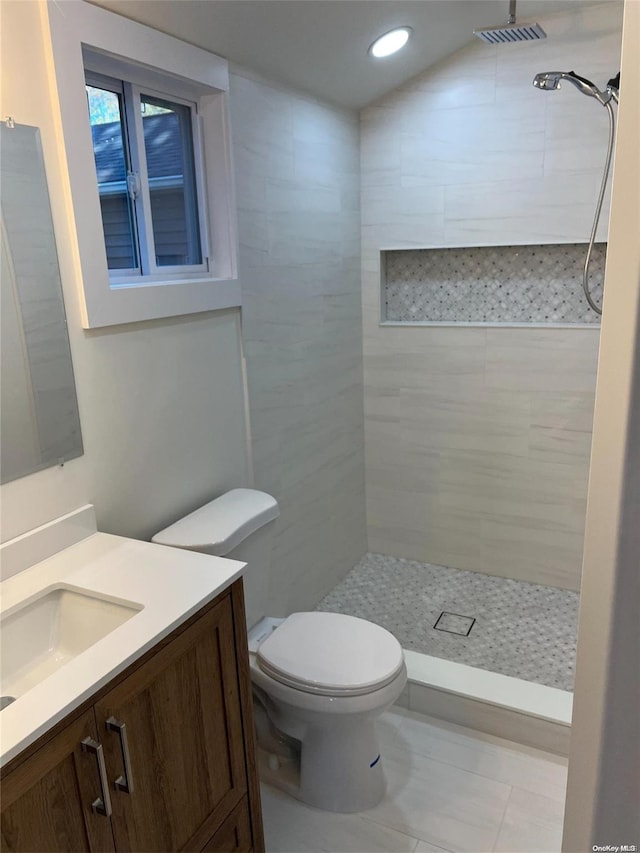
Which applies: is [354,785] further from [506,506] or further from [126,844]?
[506,506]

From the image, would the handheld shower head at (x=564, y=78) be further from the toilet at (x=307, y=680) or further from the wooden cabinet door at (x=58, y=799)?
the wooden cabinet door at (x=58, y=799)

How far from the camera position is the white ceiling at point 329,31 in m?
1.81

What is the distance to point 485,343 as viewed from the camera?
2.89 m

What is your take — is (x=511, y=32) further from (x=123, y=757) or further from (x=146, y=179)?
(x=123, y=757)

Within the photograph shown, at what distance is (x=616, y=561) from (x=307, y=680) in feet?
4.59

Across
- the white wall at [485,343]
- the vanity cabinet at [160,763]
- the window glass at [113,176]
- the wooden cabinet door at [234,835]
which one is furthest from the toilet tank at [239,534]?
the white wall at [485,343]

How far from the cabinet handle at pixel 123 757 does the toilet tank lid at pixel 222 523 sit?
624mm

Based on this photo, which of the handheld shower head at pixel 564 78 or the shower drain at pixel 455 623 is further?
the shower drain at pixel 455 623

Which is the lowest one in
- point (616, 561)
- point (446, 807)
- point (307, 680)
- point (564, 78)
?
point (446, 807)

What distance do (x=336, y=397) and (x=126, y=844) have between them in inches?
78.1

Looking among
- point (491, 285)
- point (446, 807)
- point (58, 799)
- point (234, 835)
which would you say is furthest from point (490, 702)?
point (491, 285)

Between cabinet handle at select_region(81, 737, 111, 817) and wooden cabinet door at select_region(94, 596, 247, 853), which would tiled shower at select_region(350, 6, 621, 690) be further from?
cabinet handle at select_region(81, 737, 111, 817)

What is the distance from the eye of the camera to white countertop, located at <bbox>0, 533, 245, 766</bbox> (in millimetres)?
1077

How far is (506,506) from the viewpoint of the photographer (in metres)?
3.03
